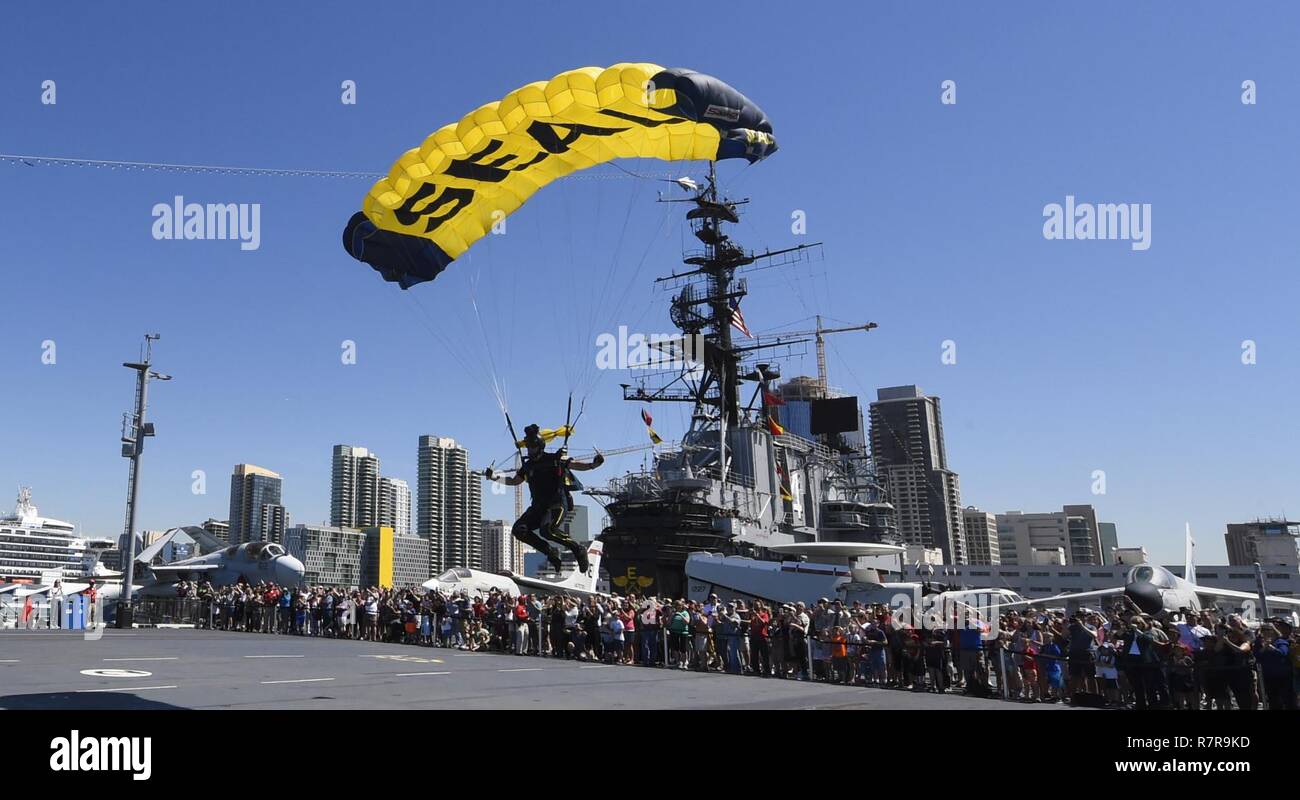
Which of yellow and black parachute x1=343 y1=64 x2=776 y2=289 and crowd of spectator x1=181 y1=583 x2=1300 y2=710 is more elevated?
yellow and black parachute x1=343 y1=64 x2=776 y2=289

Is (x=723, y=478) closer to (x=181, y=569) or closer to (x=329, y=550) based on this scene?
(x=181, y=569)

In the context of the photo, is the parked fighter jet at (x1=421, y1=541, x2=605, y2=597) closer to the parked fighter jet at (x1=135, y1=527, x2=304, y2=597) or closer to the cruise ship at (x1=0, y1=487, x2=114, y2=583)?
the parked fighter jet at (x1=135, y1=527, x2=304, y2=597)

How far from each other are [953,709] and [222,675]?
11.5m

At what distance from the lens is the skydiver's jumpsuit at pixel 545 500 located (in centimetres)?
1320

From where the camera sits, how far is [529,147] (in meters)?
14.2

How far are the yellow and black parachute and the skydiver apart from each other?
4.48 m

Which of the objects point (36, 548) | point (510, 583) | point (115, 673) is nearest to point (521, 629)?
point (115, 673)

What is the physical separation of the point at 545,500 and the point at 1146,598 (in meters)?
16.9

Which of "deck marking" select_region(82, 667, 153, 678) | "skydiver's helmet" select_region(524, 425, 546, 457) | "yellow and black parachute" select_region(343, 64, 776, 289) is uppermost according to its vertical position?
"yellow and black parachute" select_region(343, 64, 776, 289)

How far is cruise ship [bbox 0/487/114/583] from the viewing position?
14250 cm

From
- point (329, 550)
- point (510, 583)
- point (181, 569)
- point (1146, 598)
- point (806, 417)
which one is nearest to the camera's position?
point (1146, 598)

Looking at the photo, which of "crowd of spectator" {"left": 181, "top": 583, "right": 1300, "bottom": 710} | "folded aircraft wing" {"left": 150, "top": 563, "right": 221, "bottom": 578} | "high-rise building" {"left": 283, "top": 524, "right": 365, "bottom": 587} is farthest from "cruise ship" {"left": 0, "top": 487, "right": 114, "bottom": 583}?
"crowd of spectator" {"left": 181, "top": 583, "right": 1300, "bottom": 710}

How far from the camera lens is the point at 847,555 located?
32.4m
